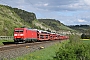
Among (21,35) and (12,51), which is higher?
(21,35)

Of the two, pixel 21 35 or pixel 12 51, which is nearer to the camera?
pixel 12 51

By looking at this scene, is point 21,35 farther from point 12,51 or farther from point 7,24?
point 7,24

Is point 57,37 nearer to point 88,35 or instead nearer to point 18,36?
point 88,35

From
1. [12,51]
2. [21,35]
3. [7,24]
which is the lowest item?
[12,51]

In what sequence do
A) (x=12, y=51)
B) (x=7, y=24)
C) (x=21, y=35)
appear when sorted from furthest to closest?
(x=7, y=24), (x=21, y=35), (x=12, y=51)

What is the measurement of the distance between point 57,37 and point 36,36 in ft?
142

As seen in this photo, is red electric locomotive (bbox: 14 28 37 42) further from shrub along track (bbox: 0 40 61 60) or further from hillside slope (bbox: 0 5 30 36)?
hillside slope (bbox: 0 5 30 36)

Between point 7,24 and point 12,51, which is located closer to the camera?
point 12,51

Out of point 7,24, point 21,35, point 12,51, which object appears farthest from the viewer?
point 7,24

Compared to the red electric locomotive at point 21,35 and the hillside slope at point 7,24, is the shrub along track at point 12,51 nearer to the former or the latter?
the red electric locomotive at point 21,35

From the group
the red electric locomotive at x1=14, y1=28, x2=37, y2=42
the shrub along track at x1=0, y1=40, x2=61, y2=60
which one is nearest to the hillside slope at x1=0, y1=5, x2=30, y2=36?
the red electric locomotive at x1=14, y1=28, x2=37, y2=42

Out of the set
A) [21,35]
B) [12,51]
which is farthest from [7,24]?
[12,51]

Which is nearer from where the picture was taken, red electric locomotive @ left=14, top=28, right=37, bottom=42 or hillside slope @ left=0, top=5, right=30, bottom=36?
red electric locomotive @ left=14, top=28, right=37, bottom=42

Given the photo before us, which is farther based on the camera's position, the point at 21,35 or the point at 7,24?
the point at 7,24
